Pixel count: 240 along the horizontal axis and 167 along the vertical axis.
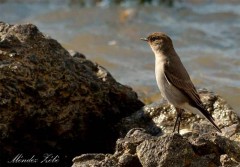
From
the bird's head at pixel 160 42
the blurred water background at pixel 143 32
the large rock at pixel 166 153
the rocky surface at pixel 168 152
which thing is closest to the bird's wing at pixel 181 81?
the bird's head at pixel 160 42

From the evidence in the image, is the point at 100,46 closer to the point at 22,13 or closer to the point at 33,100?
the point at 22,13

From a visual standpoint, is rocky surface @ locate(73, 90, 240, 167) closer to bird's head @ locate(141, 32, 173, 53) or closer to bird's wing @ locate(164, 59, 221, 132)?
bird's wing @ locate(164, 59, 221, 132)

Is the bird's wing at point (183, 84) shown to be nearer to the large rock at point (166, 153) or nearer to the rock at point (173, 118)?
the rock at point (173, 118)

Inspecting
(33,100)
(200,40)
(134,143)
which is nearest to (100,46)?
(200,40)

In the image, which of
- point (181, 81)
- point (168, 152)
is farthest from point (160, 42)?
point (168, 152)

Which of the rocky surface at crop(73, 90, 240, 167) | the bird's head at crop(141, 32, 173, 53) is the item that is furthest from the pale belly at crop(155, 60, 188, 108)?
the rocky surface at crop(73, 90, 240, 167)

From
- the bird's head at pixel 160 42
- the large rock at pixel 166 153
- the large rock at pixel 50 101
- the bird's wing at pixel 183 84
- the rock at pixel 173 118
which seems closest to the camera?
the large rock at pixel 166 153

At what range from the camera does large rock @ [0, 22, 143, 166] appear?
30.1 ft

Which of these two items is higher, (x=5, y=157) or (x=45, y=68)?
(x=45, y=68)

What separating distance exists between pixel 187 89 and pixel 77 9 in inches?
445

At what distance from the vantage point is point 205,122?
33.0 ft

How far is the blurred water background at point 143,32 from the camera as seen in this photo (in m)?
15.0

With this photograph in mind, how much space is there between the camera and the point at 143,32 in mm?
18719

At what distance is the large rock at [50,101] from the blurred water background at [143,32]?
2862mm
